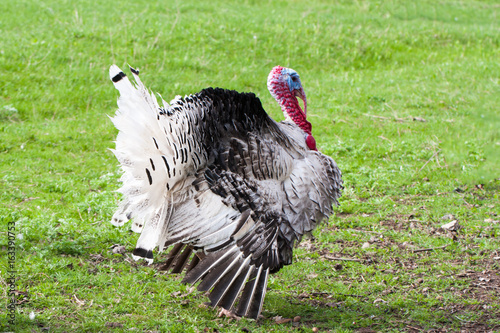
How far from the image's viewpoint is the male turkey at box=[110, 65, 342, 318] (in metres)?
4.10

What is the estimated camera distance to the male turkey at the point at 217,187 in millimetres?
4098

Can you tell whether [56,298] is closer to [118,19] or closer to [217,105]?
[217,105]

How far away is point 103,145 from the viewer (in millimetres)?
8484

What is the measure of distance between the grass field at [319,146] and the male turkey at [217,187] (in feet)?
2.05

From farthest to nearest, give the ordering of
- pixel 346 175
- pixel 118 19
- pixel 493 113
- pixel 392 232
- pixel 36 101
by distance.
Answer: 1. pixel 118 19
2. pixel 36 101
3. pixel 493 113
4. pixel 346 175
5. pixel 392 232

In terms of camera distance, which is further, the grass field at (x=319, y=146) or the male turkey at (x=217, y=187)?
the grass field at (x=319, y=146)

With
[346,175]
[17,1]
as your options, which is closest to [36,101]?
[17,1]

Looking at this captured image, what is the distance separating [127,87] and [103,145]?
4.53 m

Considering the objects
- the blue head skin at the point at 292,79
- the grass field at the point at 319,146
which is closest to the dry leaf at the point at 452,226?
the grass field at the point at 319,146

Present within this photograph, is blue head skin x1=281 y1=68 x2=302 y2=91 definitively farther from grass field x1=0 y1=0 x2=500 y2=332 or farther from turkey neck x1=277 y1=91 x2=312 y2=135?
grass field x1=0 y1=0 x2=500 y2=332

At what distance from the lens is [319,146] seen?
864cm

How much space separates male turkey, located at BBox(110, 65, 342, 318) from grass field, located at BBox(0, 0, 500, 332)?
0.63m

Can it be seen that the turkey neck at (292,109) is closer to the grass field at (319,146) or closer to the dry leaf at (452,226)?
the grass field at (319,146)

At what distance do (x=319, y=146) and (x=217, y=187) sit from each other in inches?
178
